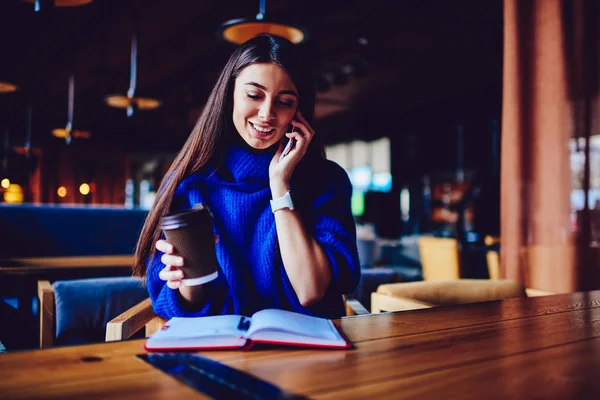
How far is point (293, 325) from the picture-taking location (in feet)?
3.34

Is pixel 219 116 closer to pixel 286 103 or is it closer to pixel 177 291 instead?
pixel 286 103

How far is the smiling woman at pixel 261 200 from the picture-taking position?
1.41 metres

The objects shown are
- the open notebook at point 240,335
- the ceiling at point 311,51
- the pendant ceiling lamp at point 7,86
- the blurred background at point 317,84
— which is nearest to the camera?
the open notebook at point 240,335

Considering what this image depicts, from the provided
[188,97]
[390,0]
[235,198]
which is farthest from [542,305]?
[188,97]

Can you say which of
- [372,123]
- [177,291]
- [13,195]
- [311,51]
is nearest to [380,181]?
[372,123]

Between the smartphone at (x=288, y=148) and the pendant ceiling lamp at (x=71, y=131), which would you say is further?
the pendant ceiling lamp at (x=71, y=131)

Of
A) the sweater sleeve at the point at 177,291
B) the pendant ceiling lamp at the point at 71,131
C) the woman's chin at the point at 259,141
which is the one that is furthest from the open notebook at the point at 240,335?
the pendant ceiling lamp at the point at 71,131

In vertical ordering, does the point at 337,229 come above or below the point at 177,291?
above

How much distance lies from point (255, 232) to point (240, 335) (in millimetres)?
592

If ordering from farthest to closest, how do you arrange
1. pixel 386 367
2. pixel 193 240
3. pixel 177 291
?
pixel 177 291, pixel 193 240, pixel 386 367

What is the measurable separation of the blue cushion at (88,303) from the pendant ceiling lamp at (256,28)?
1.95 metres

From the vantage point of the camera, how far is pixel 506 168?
293 centimetres

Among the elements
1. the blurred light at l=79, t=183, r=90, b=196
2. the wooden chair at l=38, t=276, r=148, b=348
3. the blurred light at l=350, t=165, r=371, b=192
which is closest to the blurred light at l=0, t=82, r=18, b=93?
the wooden chair at l=38, t=276, r=148, b=348

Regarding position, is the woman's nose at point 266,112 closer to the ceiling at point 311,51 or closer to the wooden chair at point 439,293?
the wooden chair at point 439,293
